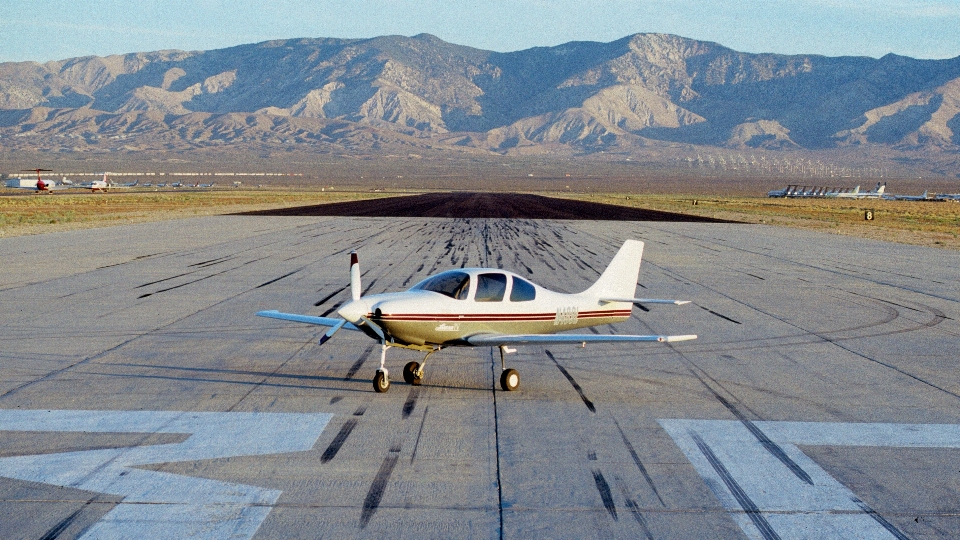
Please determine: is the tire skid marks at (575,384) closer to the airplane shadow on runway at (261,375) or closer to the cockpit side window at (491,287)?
the airplane shadow on runway at (261,375)

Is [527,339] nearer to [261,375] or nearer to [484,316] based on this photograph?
[484,316]

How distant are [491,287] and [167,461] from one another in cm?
→ 631

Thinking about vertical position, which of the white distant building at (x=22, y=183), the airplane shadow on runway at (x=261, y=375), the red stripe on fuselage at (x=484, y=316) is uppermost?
the red stripe on fuselage at (x=484, y=316)

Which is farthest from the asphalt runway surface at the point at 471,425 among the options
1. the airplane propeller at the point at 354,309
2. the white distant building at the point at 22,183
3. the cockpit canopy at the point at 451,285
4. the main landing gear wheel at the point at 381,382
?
the white distant building at the point at 22,183

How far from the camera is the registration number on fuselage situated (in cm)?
1689

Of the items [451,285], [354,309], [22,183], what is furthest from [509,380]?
[22,183]

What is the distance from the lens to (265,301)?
26.0m

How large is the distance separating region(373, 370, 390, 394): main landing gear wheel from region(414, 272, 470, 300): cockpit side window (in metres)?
1.62

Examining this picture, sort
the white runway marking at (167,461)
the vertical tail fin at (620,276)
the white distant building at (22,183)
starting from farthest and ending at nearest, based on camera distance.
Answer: the white distant building at (22,183), the vertical tail fin at (620,276), the white runway marking at (167,461)

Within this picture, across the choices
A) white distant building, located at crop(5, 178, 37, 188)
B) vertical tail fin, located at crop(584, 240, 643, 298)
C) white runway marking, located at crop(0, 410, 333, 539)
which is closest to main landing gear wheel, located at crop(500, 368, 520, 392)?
vertical tail fin, located at crop(584, 240, 643, 298)

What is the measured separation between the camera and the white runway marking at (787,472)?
1004cm

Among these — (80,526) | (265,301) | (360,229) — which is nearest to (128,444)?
(80,526)

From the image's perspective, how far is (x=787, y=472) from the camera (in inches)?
462

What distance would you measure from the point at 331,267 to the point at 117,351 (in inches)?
649
